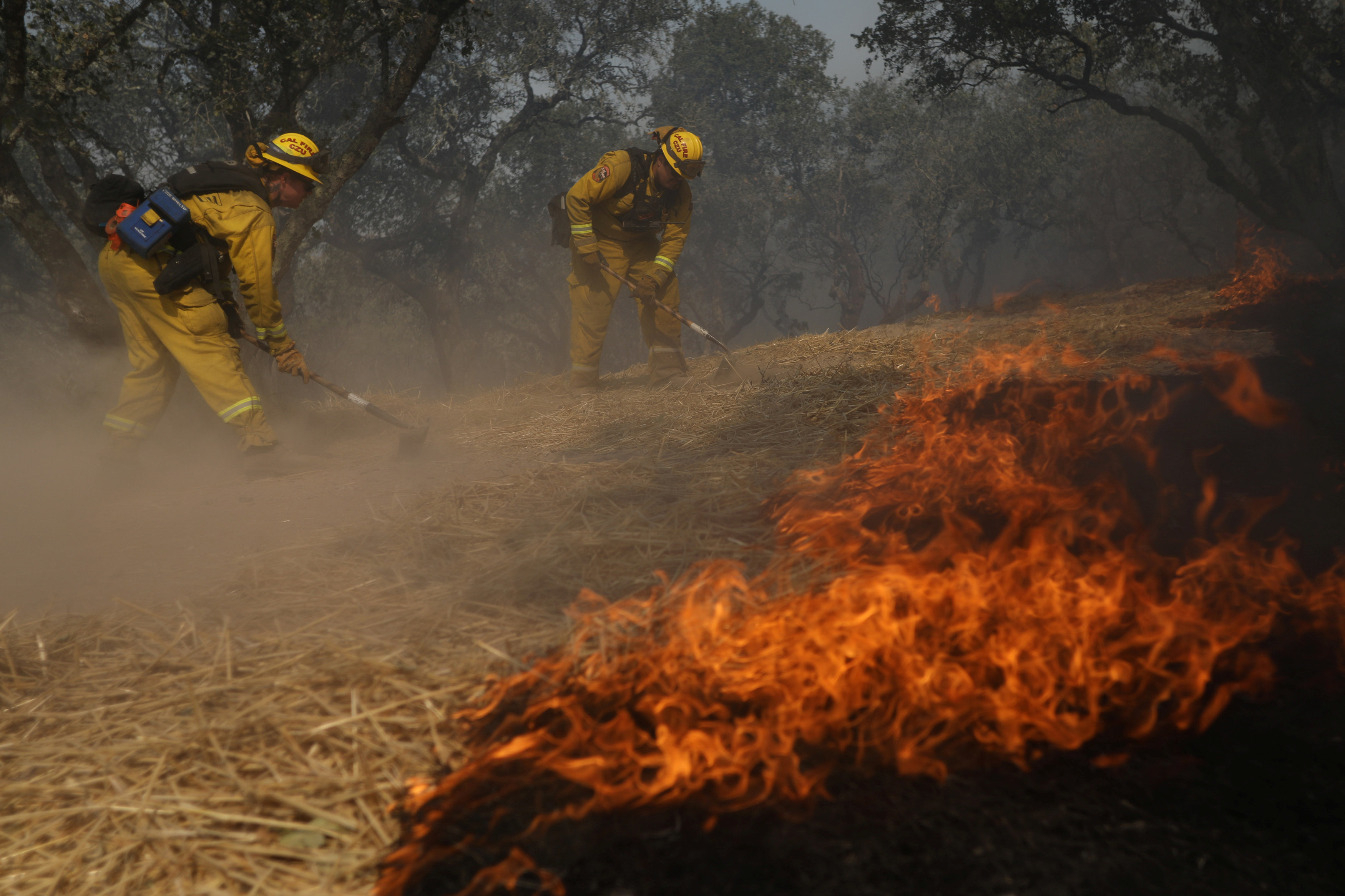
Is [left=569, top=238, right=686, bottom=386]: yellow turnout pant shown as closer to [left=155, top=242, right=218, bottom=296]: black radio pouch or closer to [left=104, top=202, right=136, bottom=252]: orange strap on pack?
[left=155, top=242, right=218, bottom=296]: black radio pouch

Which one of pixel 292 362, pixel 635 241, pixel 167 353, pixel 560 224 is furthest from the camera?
pixel 560 224

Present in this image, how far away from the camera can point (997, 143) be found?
20953 mm

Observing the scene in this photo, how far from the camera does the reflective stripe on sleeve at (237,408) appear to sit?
4.74 m

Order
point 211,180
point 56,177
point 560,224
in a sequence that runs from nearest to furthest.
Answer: point 211,180 < point 56,177 < point 560,224

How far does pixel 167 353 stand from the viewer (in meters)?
4.86

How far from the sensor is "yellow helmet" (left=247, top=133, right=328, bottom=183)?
16.0 ft

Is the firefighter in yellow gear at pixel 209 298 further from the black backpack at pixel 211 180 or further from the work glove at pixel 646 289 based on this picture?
the work glove at pixel 646 289

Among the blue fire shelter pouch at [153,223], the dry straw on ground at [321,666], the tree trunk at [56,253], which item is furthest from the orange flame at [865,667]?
the tree trunk at [56,253]

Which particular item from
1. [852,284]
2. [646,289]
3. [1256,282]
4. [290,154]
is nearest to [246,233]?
[290,154]

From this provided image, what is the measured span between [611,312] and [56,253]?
450cm

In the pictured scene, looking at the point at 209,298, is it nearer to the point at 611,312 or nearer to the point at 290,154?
the point at 290,154

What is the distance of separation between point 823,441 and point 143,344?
4207 mm

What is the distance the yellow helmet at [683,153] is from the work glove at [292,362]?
342 cm

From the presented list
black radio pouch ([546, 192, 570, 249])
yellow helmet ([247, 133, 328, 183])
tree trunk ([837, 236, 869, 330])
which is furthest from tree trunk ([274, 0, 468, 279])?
tree trunk ([837, 236, 869, 330])
